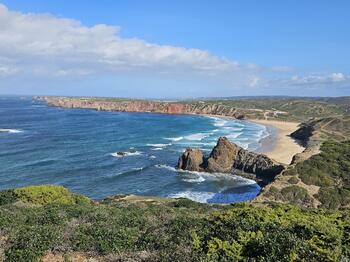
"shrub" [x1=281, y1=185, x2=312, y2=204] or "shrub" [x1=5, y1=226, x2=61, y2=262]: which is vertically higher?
"shrub" [x1=5, y1=226, x2=61, y2=262]

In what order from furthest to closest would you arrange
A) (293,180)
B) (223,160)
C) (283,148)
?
(283,148) < (223,160) < (293,180)

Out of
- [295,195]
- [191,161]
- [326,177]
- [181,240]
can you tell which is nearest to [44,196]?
[181,240]

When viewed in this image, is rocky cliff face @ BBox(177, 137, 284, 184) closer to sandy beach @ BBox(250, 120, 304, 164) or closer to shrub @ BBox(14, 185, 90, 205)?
sandy beach @ BBox(250, 120, 304, 164)

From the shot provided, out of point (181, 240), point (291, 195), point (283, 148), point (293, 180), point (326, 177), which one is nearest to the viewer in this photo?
point (181, 240)

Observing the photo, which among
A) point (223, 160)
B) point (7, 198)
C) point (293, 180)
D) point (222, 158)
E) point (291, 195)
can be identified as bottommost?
point (291, 195)

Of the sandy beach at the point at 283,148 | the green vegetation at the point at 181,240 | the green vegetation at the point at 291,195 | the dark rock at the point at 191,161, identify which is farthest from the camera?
the sandy beach at the point at 283,148

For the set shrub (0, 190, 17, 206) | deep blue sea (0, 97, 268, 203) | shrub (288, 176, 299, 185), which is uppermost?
shrub (0, 190, 17, 206)

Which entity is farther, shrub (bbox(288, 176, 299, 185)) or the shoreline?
the shoreline

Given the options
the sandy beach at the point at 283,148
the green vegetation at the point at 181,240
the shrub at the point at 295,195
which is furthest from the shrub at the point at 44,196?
the sandy beach at the point at 283,148

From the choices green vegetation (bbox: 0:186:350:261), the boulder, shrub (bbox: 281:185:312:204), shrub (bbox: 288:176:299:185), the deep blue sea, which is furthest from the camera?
the boulder

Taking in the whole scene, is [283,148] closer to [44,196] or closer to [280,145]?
[280,145]

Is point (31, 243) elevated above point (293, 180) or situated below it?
above

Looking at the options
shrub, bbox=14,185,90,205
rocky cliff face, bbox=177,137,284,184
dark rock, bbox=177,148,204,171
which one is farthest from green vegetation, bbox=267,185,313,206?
shrub, bbox=14,185,90,205

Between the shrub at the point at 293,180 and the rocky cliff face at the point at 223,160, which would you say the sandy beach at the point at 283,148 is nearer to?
the rocky cliff face at the point at 223,160
